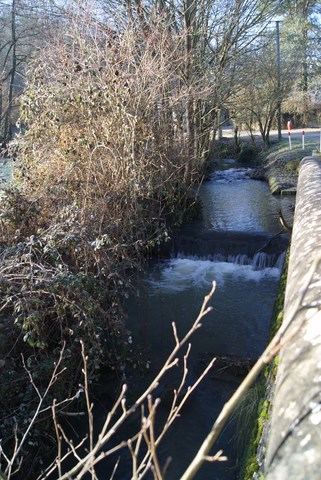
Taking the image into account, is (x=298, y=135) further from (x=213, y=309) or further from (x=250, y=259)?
(x=213, y=309)

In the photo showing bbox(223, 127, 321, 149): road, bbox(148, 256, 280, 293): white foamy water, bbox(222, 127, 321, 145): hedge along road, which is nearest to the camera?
bbox(148, 256, 280, 293): white foamy water

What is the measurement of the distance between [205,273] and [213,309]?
179cm

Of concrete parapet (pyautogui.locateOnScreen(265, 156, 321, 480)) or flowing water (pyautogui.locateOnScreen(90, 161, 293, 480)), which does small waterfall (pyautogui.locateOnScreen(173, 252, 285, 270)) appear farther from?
concrete parapet (pyautogui.locateOnScreen(265, 156, 321, 480))

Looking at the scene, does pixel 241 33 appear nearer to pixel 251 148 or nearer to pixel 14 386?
pixel 251 148

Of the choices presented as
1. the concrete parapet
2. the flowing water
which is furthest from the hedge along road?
the concrete parapet

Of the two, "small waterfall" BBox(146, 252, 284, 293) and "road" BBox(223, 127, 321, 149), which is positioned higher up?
"road" BBox(223, 127, 321, 149)

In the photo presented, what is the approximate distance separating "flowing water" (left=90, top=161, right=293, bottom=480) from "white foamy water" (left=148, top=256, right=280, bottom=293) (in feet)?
0.07

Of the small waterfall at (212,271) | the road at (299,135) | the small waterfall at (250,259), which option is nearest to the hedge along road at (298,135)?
the road at (299,135)

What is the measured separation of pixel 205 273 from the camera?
896 cm

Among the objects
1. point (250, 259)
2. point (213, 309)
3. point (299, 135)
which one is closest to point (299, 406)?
point (213, 309)

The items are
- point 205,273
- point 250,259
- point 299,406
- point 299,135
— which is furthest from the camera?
point 299,135

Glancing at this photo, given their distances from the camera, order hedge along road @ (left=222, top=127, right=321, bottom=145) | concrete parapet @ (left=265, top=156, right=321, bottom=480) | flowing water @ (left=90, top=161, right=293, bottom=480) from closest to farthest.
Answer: concrete parapet @ (left=265, top=156, right=321, bottom=480)
flowing water @ (left=90, top=161, right=293, bottom=480)
hedge along road @ (left=222, top=127, right=321, bottom=145)

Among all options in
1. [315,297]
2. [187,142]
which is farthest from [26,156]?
[315,297]

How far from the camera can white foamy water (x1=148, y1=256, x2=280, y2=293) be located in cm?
849
